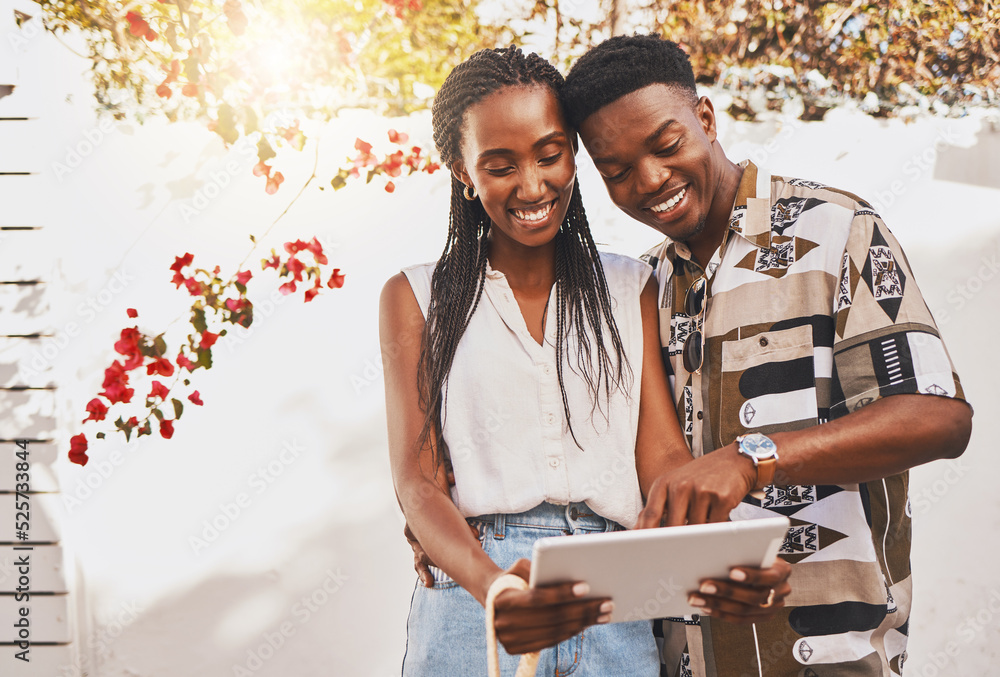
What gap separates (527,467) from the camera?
165 centimetres

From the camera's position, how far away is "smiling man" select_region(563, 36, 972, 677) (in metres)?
1.53

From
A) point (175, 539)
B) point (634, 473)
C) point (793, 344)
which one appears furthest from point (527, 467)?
point (175, 539)

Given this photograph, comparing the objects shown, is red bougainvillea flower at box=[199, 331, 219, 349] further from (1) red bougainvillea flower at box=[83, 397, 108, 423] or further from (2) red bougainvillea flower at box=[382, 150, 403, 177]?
(2) red bougainvillea flower at box=[382, 150, 403, 177]

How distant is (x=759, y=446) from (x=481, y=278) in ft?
2.63

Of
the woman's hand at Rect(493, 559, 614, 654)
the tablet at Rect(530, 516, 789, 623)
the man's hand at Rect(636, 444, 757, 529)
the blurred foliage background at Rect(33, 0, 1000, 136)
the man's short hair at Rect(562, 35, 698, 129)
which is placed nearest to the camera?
the tablet at Rect(530, 516, 789, 623)

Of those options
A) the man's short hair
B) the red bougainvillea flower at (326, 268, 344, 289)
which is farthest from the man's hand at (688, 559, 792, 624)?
the red bougainvillea flower at (326, 268, 344, 289)

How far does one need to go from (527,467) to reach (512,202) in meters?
0.63

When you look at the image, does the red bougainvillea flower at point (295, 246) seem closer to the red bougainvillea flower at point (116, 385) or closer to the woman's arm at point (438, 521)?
the red bougainvillea flower at point (116, 385)

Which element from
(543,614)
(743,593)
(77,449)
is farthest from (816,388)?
(77,449)

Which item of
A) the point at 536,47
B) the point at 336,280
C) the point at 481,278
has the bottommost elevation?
the point at 481,278

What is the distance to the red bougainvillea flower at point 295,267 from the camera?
2.98m

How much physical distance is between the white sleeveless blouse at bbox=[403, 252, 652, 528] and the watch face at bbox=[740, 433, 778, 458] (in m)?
0.30

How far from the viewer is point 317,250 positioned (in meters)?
2.99

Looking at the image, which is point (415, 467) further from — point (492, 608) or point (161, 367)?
point (161, 367)
